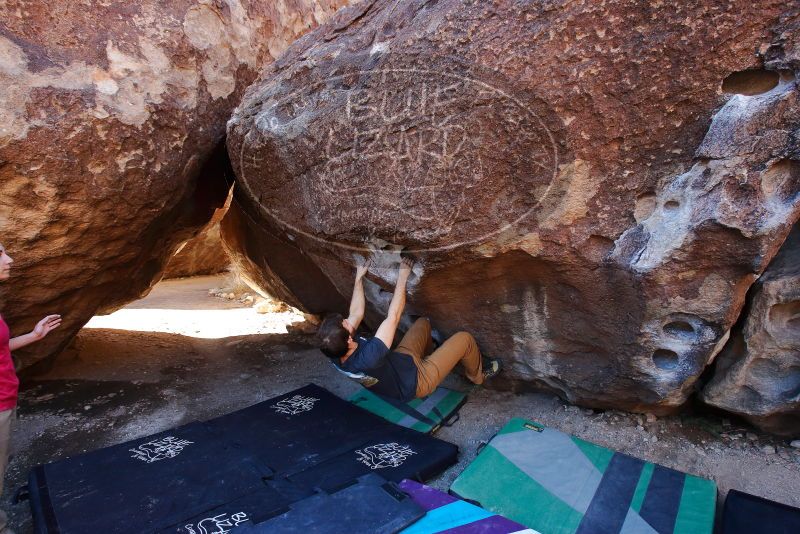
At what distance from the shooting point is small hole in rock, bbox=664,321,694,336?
2146 mm

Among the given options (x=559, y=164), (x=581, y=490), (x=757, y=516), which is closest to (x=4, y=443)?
(x=581, y=490)

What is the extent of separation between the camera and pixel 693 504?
6.65 feet

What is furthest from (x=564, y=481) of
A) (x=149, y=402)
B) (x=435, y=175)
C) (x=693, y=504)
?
(x=149, y=402)

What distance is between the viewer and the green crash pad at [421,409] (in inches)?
112

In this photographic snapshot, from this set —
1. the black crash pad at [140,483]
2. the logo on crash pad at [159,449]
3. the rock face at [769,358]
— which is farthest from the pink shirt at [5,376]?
the rock face at [769,358]

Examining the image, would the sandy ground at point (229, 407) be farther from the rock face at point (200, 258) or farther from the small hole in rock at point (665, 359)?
the rock face at point (200, 258)

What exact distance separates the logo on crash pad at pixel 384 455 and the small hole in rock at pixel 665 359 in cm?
121

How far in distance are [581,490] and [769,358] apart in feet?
3.15

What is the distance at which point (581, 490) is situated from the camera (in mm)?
2146

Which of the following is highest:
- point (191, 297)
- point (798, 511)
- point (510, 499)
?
point (798, 511)

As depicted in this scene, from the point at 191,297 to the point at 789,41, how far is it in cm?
691

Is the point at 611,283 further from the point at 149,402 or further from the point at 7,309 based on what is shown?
the point at 7,309

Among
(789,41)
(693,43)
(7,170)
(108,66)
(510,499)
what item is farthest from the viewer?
(108,66)

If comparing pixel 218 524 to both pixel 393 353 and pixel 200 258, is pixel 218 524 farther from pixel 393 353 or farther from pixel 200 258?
pixel 200 258
